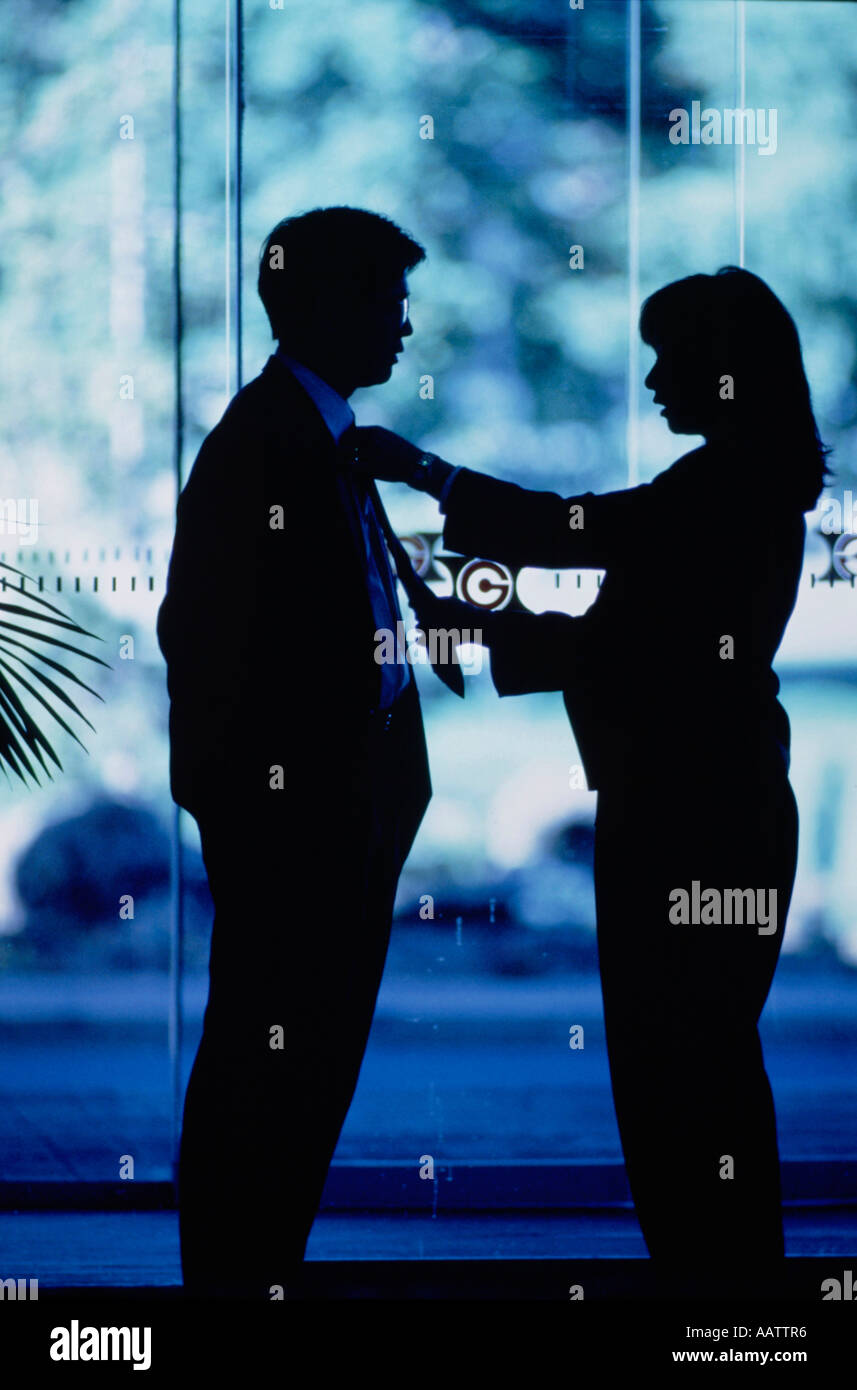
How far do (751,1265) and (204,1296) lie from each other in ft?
2.78

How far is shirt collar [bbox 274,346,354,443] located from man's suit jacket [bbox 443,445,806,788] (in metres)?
0.22

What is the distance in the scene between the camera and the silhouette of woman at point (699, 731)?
2.17 m

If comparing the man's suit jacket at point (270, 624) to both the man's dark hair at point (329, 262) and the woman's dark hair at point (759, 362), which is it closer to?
the man's dark hair at point (329, 262)

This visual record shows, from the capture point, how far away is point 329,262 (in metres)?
2.14

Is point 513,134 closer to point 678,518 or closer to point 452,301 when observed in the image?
point 452,301

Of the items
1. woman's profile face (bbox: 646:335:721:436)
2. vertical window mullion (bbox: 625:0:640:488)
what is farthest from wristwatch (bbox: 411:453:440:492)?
vertical window mullion (bbox: 625:0:640:488)

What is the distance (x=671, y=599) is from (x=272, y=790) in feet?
2.27

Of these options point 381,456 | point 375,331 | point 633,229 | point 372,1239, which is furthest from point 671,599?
point 372,1239

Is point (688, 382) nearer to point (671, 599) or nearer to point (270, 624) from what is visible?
point (671, 599)

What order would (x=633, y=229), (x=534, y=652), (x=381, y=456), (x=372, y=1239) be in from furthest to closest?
(x=633, y=229) → (x=372, y=1239) → (x=534, y=652) → (x=381, y=456)

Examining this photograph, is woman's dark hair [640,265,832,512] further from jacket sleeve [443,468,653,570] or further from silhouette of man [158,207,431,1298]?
silhouette of man [158,207,431,1298]

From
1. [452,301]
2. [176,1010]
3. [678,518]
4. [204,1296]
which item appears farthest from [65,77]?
[204,1296]

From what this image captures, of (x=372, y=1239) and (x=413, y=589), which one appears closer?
(x=413, y=589)

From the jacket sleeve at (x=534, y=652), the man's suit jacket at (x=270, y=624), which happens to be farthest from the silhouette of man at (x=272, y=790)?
the jacket sleeve at (x=534, y=652)
